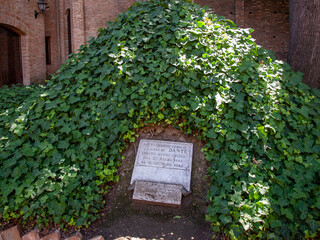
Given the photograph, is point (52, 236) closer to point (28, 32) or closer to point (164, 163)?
point (164, 163)

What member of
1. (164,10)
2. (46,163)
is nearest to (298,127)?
(164,10)

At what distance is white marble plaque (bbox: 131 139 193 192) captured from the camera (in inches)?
130

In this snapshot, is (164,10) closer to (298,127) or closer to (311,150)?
(298,127)

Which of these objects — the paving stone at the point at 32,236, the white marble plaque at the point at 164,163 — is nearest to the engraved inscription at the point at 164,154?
the white marble plaque at the point at 164,163

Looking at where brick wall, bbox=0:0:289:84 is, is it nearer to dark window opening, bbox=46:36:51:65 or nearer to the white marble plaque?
dark window opening, bbox=46:36:51:65

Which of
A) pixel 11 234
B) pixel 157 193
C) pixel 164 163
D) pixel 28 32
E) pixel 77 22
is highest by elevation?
pixel 77 22

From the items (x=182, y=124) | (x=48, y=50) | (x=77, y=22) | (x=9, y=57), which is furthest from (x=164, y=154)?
(x=48, y=50)

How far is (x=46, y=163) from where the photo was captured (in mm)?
3256

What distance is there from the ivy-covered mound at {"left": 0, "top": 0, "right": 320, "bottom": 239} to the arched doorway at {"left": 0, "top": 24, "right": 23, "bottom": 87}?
7141mm

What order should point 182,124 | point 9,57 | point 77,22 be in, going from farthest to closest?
point 77,22 → point 9,57 → point 182,124

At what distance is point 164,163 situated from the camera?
3426 mm

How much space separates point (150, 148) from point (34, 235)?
5.81 ft

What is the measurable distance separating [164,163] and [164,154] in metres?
0.14

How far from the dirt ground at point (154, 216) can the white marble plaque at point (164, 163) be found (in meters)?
0.11
